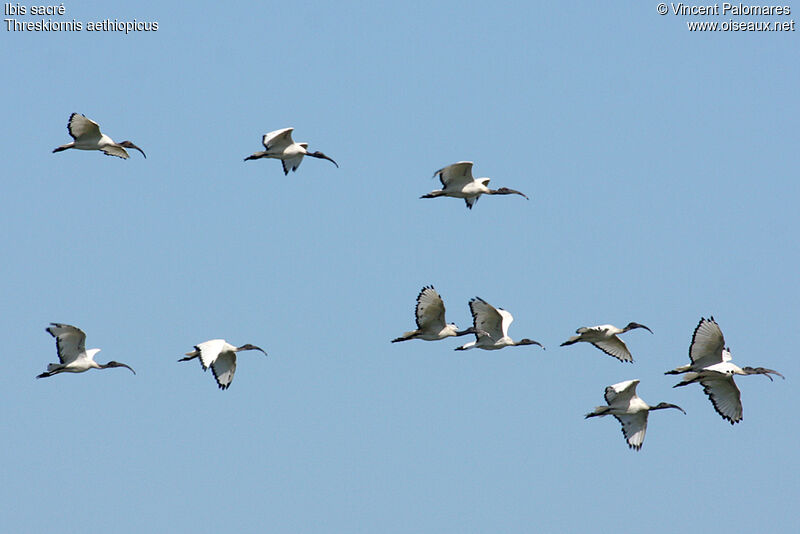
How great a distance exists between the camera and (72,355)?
29.5 meters

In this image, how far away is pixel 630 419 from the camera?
2833 centimetres

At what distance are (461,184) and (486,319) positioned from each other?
304 cm

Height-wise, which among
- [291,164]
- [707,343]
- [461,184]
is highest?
[291,164]

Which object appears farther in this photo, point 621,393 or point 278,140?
point 278,140

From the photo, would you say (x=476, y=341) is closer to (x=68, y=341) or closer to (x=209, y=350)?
(x=209, y=350)

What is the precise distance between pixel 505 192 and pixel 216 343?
7933 mm

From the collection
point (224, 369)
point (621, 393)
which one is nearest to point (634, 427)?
point (621, 393)

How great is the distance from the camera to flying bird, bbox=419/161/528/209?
96.5 feet

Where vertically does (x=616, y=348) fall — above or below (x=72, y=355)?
below

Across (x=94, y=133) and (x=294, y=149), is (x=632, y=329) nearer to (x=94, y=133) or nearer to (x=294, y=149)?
(x=294, y=149)

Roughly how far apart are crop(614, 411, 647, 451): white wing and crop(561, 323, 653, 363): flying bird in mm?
1737

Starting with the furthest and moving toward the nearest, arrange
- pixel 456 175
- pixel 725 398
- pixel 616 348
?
pixel 456 175 < pixel 616 348 < pixel 725 398

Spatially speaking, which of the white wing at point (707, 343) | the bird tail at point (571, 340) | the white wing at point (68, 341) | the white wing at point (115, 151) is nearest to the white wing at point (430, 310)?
the bird tail at point (571, 340)

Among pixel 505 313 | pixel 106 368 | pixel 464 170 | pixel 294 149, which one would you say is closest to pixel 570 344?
pixel 505 313
